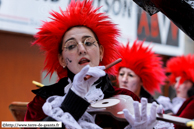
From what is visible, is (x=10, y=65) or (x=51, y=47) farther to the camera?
(x=10, y=65)

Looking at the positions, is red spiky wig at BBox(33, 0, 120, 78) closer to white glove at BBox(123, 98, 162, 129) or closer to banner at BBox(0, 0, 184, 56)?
white glove at BBox(123, 98, 162, 129)

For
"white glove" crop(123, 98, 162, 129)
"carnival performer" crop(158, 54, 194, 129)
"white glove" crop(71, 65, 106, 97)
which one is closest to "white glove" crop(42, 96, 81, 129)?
"white glove" crop(71, 65, 106, 97)

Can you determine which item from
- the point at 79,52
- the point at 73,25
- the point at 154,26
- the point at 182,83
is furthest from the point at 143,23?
the point at 79,52

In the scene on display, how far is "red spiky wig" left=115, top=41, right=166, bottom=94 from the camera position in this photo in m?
3.17

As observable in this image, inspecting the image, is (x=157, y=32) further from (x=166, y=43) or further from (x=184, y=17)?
(x=184, y=17)

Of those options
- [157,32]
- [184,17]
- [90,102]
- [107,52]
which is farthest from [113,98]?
[157,32]

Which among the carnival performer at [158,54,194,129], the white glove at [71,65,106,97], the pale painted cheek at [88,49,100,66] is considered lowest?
the carnival performer at [158,54,194,129]

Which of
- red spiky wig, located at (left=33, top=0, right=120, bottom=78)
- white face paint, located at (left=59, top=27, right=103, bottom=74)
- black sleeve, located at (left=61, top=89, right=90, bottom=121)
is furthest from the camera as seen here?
red spiky wig, located at (left=33, top=0, right=120, bottom=78)

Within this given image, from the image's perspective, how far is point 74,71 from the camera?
189 cm

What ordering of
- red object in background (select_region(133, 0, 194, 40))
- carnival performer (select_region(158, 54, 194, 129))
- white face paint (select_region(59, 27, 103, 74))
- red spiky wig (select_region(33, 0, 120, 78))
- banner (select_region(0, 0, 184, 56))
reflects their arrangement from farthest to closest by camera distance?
banner (select_region(0, 0, 184, 56)) → carnival performer (select_region(158, 54, 194, 129)) → red spiky wig (select_region(33, 0, 120, 78)) → white face paint (select_region(59, 27, 103, 74)) → red object in background (select_region(133, 0, 194, 40))

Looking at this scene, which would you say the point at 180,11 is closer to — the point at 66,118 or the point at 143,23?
the point at 66,118

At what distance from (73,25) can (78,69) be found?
32 cm

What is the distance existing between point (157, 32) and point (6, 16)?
319 cm

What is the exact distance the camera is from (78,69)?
73.6 inches
